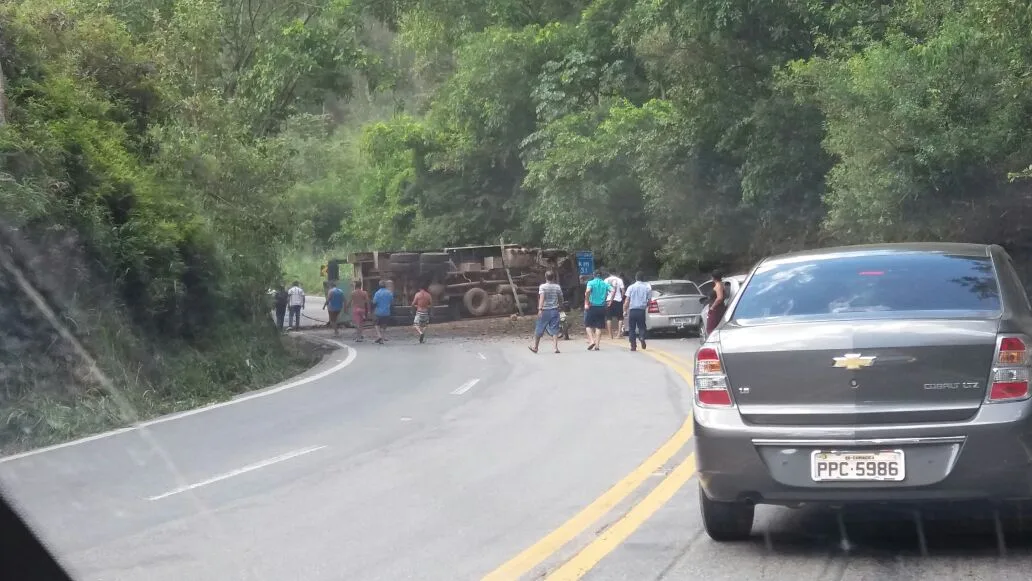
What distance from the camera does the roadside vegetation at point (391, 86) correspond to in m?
16.4

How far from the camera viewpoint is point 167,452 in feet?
38.6

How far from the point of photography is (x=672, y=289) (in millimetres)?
28062

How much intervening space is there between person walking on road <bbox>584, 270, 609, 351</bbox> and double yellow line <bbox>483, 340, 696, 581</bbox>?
13834 mm

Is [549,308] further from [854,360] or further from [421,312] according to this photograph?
[854,360]

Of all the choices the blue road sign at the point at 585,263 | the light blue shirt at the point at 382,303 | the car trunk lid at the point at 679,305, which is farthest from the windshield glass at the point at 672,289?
the blue road sign at the point at 585,263

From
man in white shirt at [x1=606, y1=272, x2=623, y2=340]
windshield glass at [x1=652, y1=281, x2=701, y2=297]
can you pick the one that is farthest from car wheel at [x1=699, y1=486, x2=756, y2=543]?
windshield glass at [x1=652, y1=281, x2=701, y2=297]

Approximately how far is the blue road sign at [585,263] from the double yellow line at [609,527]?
2942cm

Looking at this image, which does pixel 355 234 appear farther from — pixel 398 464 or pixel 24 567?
pixel 24 567

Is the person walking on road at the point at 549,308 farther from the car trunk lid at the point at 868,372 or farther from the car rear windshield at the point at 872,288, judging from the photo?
the car trunk lid at the point at 868,372

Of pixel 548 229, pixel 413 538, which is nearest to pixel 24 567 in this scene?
pixel 413 538

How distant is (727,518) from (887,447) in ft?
3.70

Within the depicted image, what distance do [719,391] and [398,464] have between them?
451 centimetres

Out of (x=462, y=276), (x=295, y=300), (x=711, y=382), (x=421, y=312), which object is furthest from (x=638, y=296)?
(x=711, y=382)

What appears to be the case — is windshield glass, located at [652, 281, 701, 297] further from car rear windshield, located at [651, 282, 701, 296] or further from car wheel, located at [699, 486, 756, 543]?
car wheel, located at [699, 486, 756, 543]
